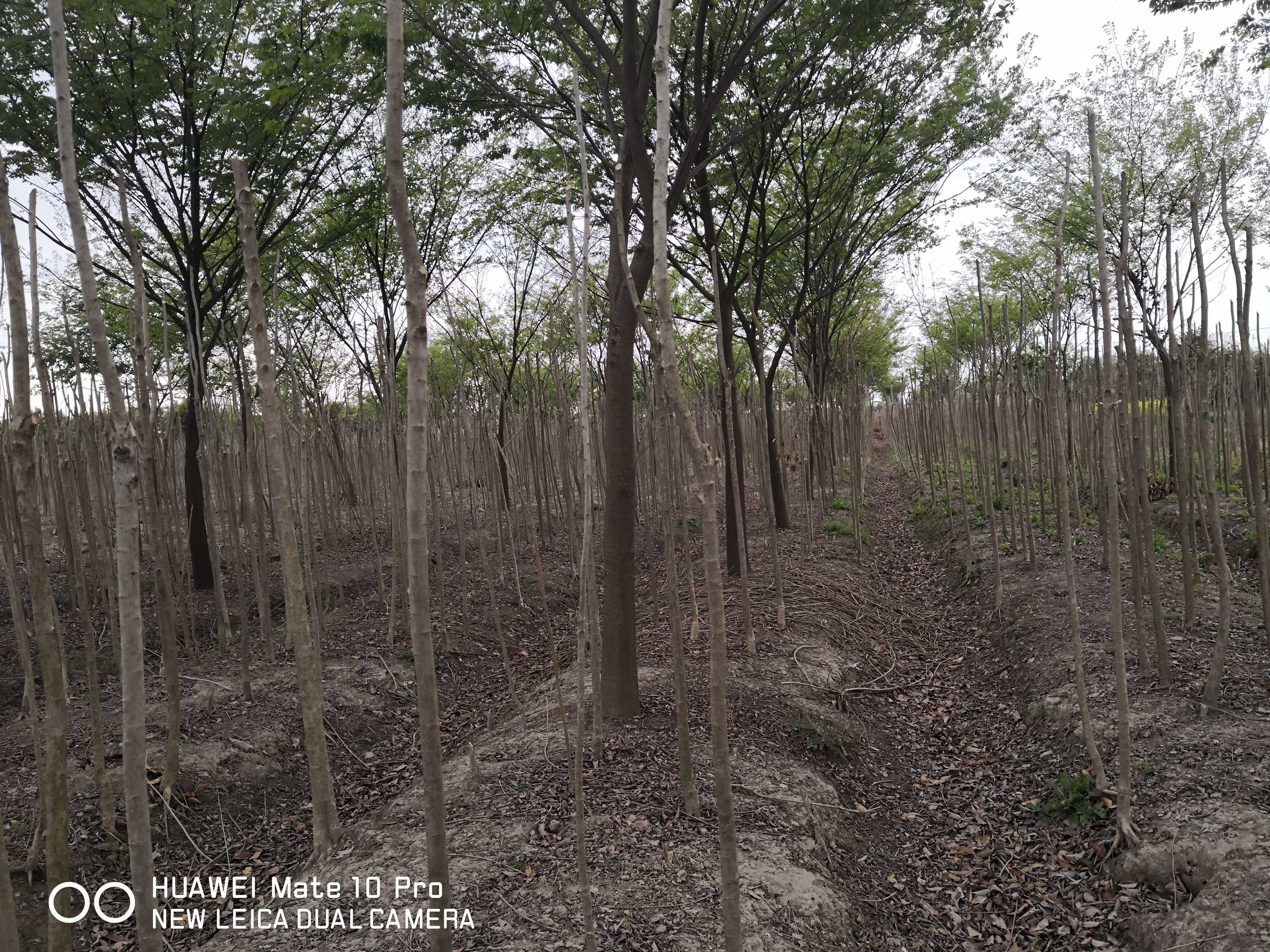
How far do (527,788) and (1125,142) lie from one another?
11603 millimetres

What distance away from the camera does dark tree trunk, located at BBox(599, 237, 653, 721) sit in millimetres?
3711

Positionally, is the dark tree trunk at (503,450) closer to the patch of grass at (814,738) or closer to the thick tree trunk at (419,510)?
the patch of grass at (814,738)

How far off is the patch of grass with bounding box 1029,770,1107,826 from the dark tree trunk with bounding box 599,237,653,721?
1964 millimetres

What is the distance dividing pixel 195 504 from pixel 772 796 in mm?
6712

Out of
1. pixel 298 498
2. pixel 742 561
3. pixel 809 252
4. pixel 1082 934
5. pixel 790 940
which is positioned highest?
pixel 809 252

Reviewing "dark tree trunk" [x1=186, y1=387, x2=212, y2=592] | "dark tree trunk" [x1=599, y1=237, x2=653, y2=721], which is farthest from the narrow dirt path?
"dark tree trunk" [x1=186, y1=387, x2=212, y2=592]

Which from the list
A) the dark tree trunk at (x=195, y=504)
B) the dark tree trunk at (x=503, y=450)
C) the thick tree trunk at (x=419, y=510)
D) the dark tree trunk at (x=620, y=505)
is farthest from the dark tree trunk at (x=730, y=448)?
the dark tree trunk at (x=195, y=504)

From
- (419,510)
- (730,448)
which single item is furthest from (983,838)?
(730,448)

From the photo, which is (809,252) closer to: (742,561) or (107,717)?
(742,561)

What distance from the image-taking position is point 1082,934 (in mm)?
2637

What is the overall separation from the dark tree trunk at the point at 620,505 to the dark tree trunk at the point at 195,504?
5.16 metres

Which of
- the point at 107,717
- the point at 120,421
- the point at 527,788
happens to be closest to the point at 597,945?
the point at 527,788

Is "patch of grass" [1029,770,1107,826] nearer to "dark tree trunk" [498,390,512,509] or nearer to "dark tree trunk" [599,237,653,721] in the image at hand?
"dark tree trunk" [599,237,653,721]

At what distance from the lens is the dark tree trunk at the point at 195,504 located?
7.37 metres
